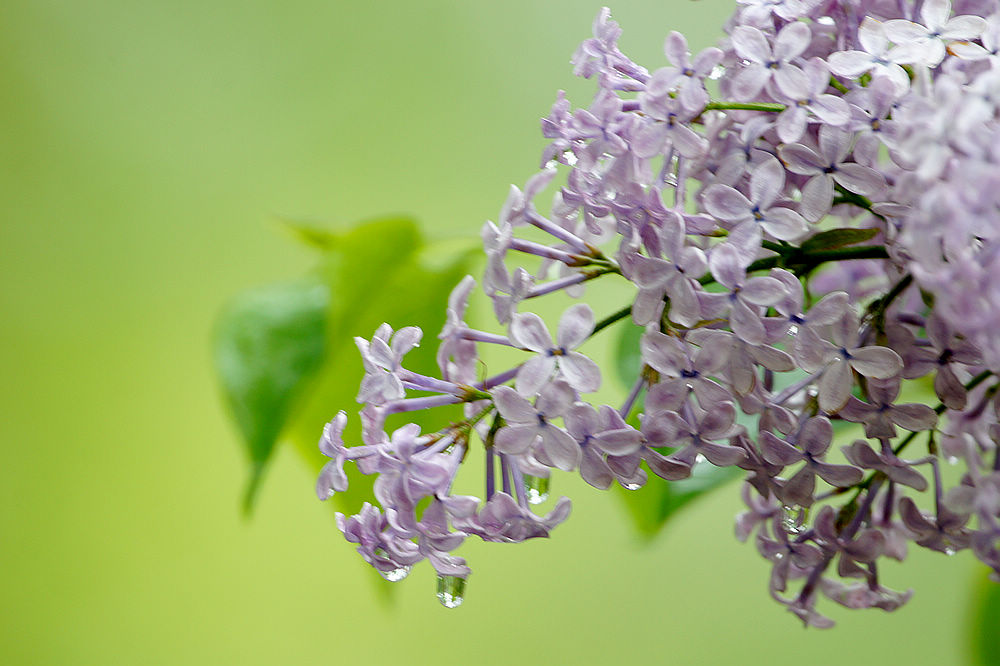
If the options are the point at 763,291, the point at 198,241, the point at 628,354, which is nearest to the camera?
the point at 763,291

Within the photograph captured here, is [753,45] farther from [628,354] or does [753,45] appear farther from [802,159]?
[628,354]

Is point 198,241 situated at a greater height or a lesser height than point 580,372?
lesser

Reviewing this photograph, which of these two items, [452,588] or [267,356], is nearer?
[452,588]

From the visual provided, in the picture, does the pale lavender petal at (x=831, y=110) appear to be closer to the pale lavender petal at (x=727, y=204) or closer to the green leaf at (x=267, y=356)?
the pale lavender petal at (x=727, y=204)

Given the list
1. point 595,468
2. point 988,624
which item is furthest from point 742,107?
point 988,624

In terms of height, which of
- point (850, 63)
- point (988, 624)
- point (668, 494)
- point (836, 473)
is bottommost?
point (988, 624)

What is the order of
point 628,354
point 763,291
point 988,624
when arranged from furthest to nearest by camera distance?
point 988,624
point 628,354
point 763,291

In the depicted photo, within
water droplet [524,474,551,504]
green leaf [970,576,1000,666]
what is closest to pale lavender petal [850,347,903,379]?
water droplet [524,474,551,504]
